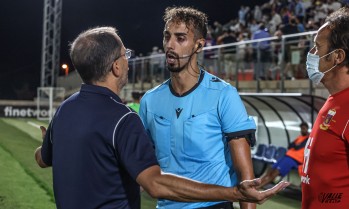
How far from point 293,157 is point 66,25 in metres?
32.1

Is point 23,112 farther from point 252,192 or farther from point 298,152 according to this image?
point 252,192

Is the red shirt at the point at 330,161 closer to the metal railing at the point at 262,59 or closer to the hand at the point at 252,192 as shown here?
the hand at the point at 252,192

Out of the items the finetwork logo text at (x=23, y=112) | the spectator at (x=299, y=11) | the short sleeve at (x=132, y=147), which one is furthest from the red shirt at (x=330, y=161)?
the finetwork logo text at (x=23, y=112)

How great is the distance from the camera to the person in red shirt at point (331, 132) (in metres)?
2.89

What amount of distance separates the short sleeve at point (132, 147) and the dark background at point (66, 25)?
105 ft

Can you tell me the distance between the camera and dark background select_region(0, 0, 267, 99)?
36219mm

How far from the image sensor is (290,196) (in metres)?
10.5

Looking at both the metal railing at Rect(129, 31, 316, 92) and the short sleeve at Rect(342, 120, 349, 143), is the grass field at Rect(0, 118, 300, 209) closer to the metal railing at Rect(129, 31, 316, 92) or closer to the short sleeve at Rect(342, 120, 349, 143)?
the metal railing at Rect(129, 31, 316, 92)

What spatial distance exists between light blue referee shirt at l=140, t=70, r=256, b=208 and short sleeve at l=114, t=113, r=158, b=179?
0.82m

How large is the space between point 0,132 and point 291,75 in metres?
11.9

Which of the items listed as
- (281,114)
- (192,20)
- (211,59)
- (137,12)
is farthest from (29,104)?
(192,20)

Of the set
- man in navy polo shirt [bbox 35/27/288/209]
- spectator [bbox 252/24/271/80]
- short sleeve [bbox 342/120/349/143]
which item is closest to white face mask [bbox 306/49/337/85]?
short sleeve [bbox 342/120/349/143]

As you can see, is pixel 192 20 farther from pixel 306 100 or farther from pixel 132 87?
pixel 132 87

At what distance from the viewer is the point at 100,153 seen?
2.59 m
